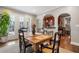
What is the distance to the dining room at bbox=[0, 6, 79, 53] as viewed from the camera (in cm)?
205

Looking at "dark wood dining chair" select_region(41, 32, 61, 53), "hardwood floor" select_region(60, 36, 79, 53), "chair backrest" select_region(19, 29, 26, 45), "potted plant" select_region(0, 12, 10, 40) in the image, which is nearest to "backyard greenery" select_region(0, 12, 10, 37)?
"potted plant" select_region(0, 12, 10, 40)

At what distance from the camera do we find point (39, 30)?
2135 mm

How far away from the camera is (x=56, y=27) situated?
2094 millimetres

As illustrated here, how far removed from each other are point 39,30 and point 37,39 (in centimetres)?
17

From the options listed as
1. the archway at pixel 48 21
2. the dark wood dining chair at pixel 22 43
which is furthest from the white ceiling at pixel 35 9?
the dark wood dining chair at pixel 22 43

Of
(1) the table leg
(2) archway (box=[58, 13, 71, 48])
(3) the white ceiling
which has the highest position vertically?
(3) the white ceiling

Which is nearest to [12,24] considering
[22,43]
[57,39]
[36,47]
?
[22,43]

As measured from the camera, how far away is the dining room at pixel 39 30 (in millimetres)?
2055

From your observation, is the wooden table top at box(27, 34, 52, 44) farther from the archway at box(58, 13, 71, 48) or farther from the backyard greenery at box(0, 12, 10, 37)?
the backyard greenery at box(0, 12, 10, 37)

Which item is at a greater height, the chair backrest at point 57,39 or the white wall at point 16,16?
the white wall at point 16,16

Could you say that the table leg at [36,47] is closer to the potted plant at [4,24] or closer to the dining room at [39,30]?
the dining room at [39,30]
